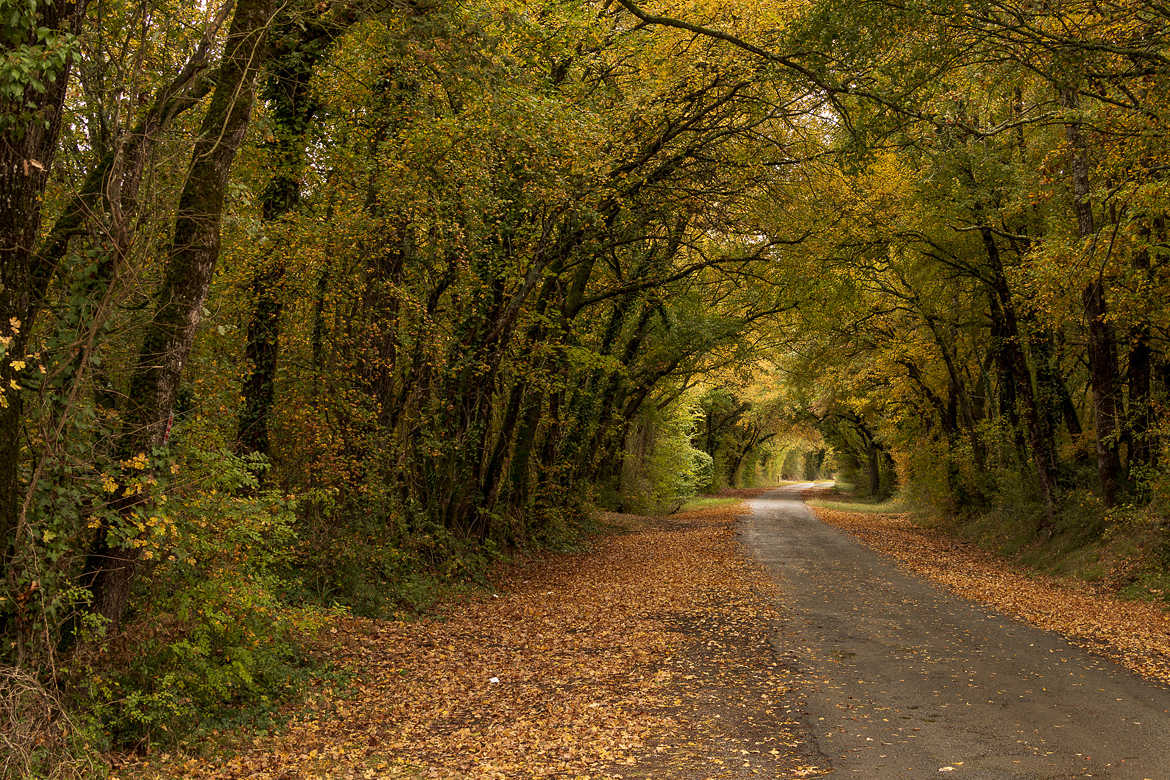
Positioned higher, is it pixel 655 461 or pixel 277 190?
pixel 277 190

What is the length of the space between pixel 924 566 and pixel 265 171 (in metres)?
14.6

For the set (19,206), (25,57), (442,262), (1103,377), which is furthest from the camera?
(1103,377)

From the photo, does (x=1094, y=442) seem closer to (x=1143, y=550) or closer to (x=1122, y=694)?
(x=1143, y=550)

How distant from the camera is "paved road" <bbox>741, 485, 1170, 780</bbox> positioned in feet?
18.4

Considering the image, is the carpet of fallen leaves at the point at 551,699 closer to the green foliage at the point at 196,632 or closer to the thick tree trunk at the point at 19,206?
the green foliage at the point at 196,632

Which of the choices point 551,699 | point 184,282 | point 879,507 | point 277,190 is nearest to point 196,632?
point 184,282

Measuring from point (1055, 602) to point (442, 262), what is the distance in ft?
35.3

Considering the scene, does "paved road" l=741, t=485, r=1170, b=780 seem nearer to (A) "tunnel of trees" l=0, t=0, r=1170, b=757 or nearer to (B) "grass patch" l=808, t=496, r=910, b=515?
(A) "tunnel of trees" l=0, t=0, r=1170, b=757

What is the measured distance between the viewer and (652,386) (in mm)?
25031

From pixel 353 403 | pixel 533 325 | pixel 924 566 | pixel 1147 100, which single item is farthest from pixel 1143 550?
pixel 353 403

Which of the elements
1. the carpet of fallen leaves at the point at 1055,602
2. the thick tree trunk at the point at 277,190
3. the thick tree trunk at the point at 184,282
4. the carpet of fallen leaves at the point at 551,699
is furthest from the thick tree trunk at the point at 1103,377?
the thick tree trunk at the point at 184,282

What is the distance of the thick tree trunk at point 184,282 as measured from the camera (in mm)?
6062

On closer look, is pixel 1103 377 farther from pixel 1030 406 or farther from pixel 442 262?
pixel 442 262

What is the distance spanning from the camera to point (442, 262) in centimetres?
1175
